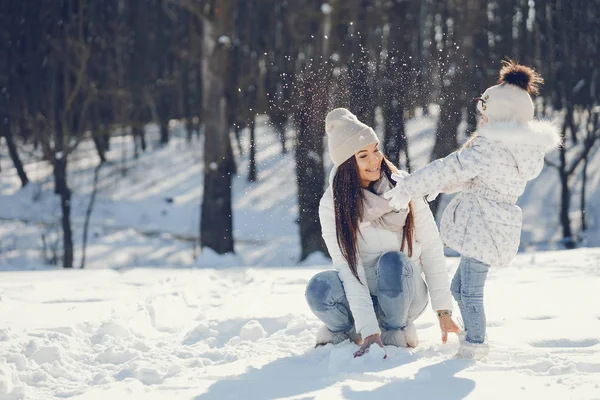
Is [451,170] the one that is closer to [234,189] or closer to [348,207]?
[348,207]

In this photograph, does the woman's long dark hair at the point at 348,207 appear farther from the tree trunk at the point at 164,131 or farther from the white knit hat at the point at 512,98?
the tree trunk at the point at 164,131

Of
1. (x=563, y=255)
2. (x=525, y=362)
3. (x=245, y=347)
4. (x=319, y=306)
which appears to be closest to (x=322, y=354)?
(x=319, y=306)

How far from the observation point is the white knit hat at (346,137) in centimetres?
366

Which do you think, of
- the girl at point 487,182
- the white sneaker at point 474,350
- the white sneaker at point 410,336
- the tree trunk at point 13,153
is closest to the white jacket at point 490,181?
the girl at point 487,182

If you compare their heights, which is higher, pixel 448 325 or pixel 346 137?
pixel 346 137

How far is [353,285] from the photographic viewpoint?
3699mm

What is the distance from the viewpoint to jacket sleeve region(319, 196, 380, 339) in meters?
3.61

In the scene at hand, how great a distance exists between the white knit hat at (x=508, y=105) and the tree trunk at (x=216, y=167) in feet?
23.6

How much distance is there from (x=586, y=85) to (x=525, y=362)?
45.0 ft

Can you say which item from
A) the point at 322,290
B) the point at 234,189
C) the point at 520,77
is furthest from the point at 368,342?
the point at 234,189

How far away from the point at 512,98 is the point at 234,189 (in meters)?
17.5

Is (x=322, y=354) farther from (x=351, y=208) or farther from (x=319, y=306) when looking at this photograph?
(x=351, y=208)

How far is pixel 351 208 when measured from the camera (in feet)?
12.2

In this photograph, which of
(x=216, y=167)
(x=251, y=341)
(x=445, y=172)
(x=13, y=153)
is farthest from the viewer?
(x=13, y=153)
